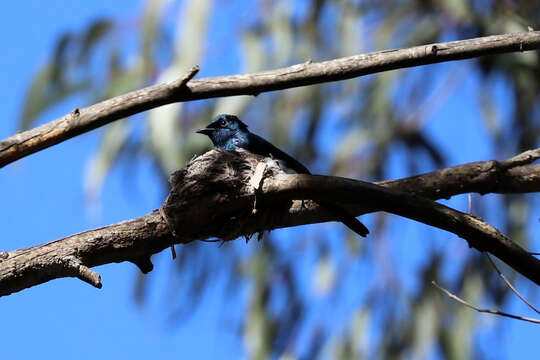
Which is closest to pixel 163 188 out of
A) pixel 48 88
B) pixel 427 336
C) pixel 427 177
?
pixel 48 88

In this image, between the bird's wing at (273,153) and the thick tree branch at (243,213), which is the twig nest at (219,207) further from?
the bird's wing at (273,153)

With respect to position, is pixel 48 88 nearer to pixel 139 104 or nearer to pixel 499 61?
pixel 499 61

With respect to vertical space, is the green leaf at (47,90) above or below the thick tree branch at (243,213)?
above

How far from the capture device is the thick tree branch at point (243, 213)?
249cm

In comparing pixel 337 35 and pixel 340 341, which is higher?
pixel 337 35

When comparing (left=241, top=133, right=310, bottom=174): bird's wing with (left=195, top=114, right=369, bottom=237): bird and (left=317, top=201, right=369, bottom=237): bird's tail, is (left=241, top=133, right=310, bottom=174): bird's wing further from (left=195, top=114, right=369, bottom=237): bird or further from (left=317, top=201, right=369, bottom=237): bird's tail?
(left=317, top=201, right=369, bottom=237): bird's tail

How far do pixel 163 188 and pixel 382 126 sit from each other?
167 centimetres

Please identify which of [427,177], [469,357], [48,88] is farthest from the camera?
[48,88]

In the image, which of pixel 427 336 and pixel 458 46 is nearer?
pixel 458 46

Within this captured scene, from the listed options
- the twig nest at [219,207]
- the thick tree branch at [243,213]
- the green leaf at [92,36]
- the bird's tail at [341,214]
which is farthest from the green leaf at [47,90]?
the bird's tail at [341,214]

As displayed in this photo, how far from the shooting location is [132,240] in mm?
2711

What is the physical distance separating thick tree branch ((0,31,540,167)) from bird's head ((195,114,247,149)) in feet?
6.57

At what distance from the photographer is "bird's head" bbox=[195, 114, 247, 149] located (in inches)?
187

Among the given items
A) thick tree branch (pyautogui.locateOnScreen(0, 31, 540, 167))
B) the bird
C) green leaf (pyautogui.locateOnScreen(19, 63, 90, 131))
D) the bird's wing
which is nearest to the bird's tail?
thick tree branch (pyautogui.locateOnScreen(0, 31, 540, 167))
